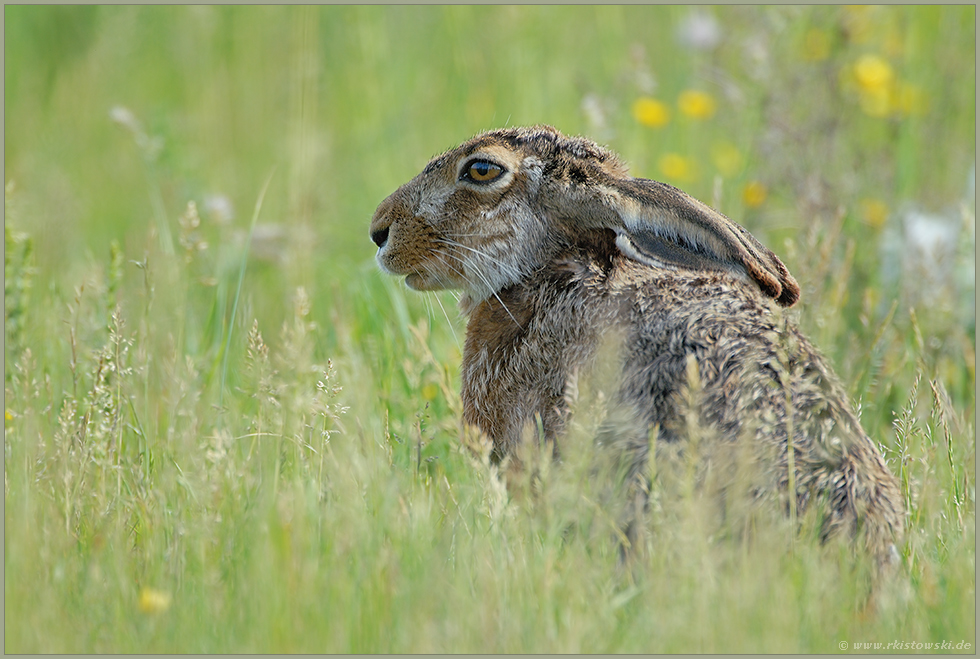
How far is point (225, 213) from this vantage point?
217 inches

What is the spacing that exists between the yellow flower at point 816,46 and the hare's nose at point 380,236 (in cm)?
361

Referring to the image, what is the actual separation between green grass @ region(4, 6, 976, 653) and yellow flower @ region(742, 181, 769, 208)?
3.1 inches

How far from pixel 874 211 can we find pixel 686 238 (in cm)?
345

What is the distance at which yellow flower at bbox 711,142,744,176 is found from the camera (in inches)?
277

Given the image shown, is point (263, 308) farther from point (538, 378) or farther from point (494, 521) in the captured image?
point (494, 521)

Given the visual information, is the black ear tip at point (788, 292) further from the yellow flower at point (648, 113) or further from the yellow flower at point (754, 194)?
the yellow flower at point (648, 113)

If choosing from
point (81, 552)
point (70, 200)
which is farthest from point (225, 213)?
point (81, 552)

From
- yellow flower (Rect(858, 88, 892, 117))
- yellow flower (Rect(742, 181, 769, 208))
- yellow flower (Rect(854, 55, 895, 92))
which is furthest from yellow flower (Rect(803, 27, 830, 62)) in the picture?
yellow flower (Rect(742, 181, 769, 208))

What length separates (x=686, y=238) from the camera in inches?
128

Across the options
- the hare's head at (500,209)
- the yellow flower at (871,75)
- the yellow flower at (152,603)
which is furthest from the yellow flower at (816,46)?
the yellow flower at (152,603)

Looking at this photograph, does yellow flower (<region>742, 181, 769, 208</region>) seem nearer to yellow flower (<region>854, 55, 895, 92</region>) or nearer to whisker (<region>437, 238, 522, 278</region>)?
yellow flower (<region>854, 55, 895, 92</region>)

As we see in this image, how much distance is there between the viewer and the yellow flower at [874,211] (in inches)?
239

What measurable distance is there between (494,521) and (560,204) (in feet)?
4.43

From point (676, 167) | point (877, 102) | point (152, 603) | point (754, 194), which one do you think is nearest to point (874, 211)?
point (877, 102)
